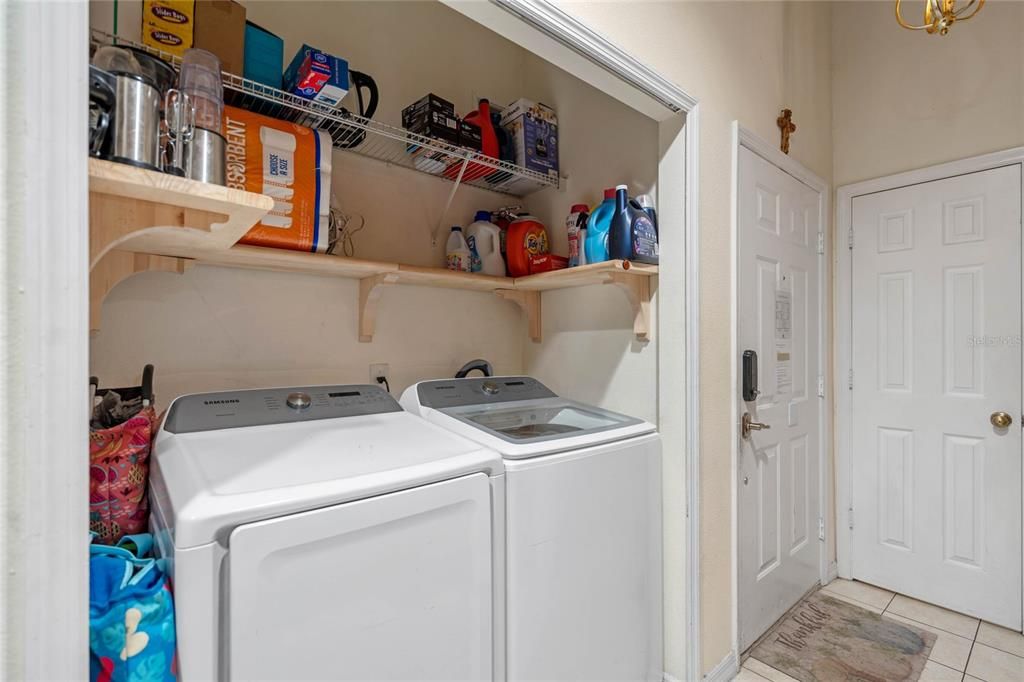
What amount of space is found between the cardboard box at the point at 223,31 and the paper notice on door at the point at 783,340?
88.2 inches

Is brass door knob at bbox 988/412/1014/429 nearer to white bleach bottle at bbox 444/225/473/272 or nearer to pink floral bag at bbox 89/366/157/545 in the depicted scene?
white bleach bottle at bbox 444/225/473/272

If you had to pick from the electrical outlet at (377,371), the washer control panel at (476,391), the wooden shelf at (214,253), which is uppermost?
the wooden shelf at (214,253)

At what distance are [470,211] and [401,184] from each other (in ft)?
1.22

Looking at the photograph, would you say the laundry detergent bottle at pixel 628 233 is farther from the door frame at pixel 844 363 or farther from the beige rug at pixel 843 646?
the beige rug at pixel 843 646

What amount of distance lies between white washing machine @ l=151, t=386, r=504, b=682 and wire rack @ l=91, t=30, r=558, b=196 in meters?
0.89

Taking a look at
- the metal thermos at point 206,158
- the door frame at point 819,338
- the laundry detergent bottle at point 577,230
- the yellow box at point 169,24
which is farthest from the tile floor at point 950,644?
the yellow box at point 169,24

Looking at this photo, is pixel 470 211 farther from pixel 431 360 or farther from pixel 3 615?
pixel 3 615

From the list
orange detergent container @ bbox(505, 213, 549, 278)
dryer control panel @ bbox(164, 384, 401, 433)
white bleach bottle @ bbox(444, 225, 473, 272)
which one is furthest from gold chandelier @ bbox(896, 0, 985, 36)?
dryer control panel @ bbox(164, 384, 401, 433)

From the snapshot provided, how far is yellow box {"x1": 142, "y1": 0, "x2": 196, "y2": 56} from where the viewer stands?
1.28 metres

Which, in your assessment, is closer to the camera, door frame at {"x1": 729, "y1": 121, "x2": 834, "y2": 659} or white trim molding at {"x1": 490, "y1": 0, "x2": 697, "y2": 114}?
white trim molding at {"x1": 490, "y1": 0, "x2": 697, "y2": 114}

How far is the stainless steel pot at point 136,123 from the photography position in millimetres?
793

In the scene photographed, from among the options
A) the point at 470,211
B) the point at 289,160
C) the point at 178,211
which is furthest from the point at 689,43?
the point at 178,211

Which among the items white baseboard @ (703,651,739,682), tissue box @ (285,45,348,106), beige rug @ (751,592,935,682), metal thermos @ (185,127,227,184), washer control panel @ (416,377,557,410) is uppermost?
tissue box @ (285,45,348,106)

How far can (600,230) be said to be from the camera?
1803 millimetres
